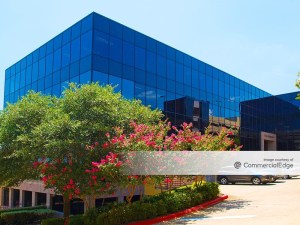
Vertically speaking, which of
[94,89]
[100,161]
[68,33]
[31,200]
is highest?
[68,33]

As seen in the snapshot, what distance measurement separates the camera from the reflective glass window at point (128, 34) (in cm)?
2766

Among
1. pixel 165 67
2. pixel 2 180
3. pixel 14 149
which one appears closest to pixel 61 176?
pixel 14 149

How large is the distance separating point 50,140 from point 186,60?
22.4m

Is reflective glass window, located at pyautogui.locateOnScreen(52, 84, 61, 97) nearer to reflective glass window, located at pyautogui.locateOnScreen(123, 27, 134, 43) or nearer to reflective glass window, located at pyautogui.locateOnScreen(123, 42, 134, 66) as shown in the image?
reflective glass window, located at pyautogui.locateOnScreen(123, 42, 134, 66)

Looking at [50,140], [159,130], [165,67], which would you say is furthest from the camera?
[165,67]

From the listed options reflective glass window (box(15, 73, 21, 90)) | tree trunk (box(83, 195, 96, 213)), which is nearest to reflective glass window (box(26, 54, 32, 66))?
reflective glass window (box(15, 73, 21, 90))

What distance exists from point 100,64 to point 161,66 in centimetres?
731

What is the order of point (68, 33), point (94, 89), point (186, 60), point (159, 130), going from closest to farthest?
1. point (94, 89)
2. point (159, 130)
3. point (68, 33)
4. point (186, 60)

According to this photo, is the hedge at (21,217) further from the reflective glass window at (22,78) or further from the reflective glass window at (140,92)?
the reflective glass window at (22,78)

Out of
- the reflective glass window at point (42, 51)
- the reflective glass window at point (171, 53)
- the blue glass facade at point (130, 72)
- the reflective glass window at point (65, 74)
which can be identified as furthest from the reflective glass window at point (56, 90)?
the reflective glass window at point (171, 53)

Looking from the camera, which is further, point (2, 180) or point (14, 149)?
point (2, 180)

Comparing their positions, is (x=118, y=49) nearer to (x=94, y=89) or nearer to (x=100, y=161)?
(x=94, y=89)

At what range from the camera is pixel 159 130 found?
1753 cm

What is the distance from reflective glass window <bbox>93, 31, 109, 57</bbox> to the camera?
2533 cm
